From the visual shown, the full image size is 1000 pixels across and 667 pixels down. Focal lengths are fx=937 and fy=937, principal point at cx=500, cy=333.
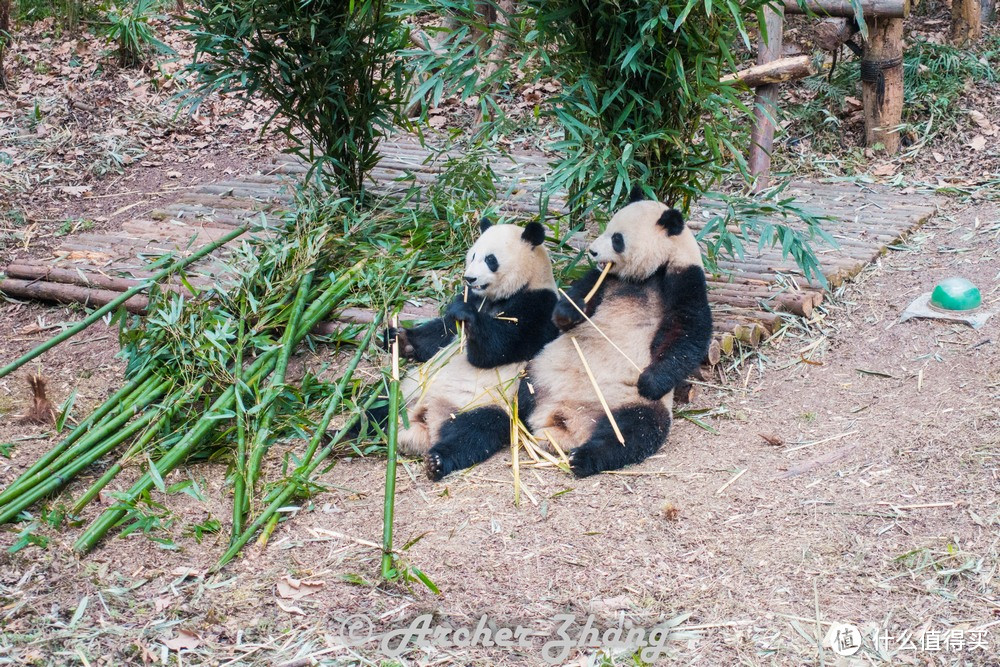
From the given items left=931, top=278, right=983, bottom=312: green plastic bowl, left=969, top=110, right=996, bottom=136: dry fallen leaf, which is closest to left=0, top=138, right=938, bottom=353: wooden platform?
left=931, top=278, right=983, bottom=312: green plastic bowl

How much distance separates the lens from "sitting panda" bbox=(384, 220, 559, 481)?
380 cm

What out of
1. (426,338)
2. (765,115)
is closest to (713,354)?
(426,338)

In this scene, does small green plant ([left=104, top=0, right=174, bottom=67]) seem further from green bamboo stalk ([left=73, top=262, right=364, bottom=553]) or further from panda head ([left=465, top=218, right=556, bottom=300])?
panda head ([left=465, top=218, right=556, bottom=300])

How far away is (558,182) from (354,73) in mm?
1948

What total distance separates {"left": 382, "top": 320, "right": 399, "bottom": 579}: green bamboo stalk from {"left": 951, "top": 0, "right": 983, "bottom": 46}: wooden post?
20.1 feet

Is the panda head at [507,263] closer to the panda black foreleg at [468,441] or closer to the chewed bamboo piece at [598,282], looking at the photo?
the chewed bamboo piece at [598,282]

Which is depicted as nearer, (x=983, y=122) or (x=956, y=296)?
(x=956, y=296)

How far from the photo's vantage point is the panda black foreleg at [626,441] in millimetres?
3576

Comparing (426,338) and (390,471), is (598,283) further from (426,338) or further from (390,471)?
(390,471)

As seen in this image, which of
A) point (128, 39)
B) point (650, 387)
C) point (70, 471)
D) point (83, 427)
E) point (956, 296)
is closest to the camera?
point (70, 471)

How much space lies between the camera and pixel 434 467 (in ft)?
11.8

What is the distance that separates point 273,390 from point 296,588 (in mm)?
1093

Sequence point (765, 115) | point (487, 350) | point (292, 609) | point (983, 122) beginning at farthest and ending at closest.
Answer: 1. point (983, 122)
2. point (765, 115)
3. point (487, 350)
4. point (292, 609)

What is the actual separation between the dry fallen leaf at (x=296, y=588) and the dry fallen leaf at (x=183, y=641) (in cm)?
29
